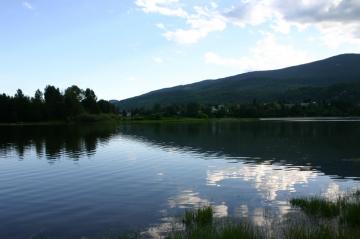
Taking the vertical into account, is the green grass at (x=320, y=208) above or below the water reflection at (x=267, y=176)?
above

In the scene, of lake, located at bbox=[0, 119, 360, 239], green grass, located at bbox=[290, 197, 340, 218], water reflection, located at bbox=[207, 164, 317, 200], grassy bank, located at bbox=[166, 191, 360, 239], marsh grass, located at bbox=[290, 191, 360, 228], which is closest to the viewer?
grassy bank, located at bbox=[166, 191, 360, 239]

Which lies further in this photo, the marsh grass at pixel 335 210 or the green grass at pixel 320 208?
the green grass at pixel 320 208

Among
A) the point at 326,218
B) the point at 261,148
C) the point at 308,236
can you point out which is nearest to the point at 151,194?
the point at 326,218

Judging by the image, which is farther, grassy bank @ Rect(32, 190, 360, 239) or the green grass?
the green grass

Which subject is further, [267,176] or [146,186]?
[267,176]

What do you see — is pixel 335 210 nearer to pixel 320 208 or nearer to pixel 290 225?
pixel 320 208

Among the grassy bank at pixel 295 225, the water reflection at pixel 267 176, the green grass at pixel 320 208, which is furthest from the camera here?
the water reflection at pixel 267 176

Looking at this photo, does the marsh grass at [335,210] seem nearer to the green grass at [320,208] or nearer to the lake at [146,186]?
the green grass at [320,208]

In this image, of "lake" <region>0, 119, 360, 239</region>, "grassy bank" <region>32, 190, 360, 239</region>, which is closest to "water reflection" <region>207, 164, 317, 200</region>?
"lake" <region>0, 119, 360, 239</region>

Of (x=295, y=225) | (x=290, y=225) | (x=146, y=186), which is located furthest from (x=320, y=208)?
(x=146, y=186)

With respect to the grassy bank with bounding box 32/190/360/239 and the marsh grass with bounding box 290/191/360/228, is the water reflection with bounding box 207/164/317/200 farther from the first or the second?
the grassy bank with bounding box 32/190/360/239

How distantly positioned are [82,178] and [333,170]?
26080mm

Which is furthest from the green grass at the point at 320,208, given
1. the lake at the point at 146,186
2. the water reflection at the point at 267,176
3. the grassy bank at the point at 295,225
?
the water reflection at the point at 267,176

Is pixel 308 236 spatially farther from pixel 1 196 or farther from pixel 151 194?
pixel 1 196
